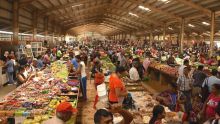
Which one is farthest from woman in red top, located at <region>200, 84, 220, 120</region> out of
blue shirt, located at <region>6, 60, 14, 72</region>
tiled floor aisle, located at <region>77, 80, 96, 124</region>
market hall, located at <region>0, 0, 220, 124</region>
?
blue shirt, located at <region>6, 60, 14, 72</region>

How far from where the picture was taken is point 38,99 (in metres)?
7.58

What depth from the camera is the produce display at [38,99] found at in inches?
242

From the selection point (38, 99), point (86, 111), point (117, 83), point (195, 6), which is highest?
point (195, 6)

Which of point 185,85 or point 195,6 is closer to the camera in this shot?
point 185,85

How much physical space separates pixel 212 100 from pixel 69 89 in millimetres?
4290

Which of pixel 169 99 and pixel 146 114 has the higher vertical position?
pixel 169 99

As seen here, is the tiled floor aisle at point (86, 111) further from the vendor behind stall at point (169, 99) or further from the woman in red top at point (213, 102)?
the woman in red top at point (213, 102)

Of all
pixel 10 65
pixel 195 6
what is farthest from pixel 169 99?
pixel 195 6

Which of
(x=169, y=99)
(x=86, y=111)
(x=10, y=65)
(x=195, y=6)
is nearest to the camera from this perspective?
(x=169, y=99)

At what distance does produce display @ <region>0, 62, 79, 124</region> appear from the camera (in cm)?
616

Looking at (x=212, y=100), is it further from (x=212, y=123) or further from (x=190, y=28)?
(x=190, y=28)

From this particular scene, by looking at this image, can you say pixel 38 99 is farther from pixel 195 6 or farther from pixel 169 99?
pixel 195 6

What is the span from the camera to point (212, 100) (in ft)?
21.5

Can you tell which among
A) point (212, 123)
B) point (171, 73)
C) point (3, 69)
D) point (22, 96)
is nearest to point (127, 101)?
point (22, 96)
